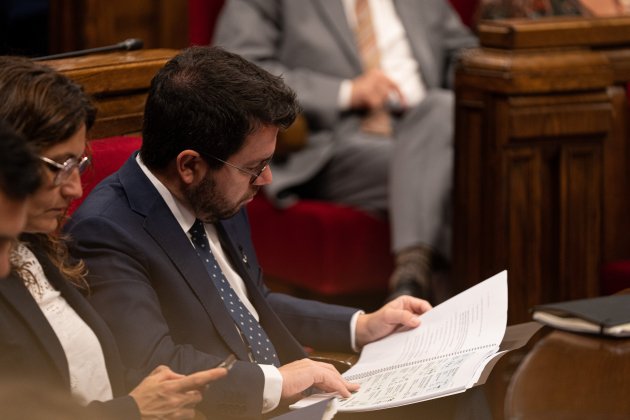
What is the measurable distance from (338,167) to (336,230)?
0.26 metres

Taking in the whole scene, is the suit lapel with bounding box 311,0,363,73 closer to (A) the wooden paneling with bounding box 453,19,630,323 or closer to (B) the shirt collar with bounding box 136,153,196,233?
(A) the wooden paneling with bounding box 453,19,630,323

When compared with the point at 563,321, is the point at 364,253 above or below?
below

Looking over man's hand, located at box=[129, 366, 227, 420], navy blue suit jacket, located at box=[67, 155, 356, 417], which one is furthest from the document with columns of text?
man's hand, located at box=[129, 366, 227, 420]

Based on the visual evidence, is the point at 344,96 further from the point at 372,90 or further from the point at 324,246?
the point at 324,246

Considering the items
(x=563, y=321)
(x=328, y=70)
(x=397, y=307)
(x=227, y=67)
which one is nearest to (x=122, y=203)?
(x=227, y=67)

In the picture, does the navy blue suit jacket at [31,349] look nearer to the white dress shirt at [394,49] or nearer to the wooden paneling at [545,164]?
the wooden paneling at [545,164]

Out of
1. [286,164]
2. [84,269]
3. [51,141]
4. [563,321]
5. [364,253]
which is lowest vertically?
[364,253]

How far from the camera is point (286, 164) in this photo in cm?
339

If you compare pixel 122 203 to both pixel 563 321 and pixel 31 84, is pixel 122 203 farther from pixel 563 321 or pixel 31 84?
pixel 563 321

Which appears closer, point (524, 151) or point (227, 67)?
point (227, 67)

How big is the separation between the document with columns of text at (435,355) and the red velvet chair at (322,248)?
135 cm

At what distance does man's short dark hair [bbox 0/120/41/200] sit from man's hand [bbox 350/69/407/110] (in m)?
2.36

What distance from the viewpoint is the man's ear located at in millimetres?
1651

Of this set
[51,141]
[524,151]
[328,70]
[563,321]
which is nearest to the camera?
[51,141]
